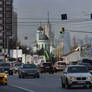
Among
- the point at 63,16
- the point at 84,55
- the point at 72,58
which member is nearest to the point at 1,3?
the point at 72,58

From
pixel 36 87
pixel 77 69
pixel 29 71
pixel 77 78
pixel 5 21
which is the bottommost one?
pixel 36 87

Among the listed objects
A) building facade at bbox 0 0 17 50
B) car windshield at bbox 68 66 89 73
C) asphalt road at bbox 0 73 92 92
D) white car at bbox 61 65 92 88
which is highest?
building facade at bbox 0 0 17 50

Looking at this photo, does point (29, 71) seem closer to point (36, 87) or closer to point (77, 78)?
point (36, 87)

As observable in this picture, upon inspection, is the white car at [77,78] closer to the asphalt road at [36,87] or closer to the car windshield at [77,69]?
the car windshield at [77,69]

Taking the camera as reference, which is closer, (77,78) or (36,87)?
(77,78)

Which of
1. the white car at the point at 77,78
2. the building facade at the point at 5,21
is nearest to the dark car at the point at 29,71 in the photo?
the white car at the point at 77,78

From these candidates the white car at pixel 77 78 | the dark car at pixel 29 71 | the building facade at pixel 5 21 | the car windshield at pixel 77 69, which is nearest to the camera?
the white car at pixel 77 78

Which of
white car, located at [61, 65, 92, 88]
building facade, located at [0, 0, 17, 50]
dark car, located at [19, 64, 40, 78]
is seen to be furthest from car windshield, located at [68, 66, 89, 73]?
building facade, located at [0, 0, 17, 50]

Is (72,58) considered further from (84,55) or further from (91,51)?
(91,51)

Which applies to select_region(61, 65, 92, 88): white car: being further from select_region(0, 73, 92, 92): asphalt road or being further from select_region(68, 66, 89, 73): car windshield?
select_region(0, 73, 92, 92): asphalt road

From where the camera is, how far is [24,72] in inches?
1861

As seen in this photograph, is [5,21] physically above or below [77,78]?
above

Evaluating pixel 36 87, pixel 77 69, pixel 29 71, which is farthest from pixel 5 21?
pixel 77 69

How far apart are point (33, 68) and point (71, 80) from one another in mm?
21444
